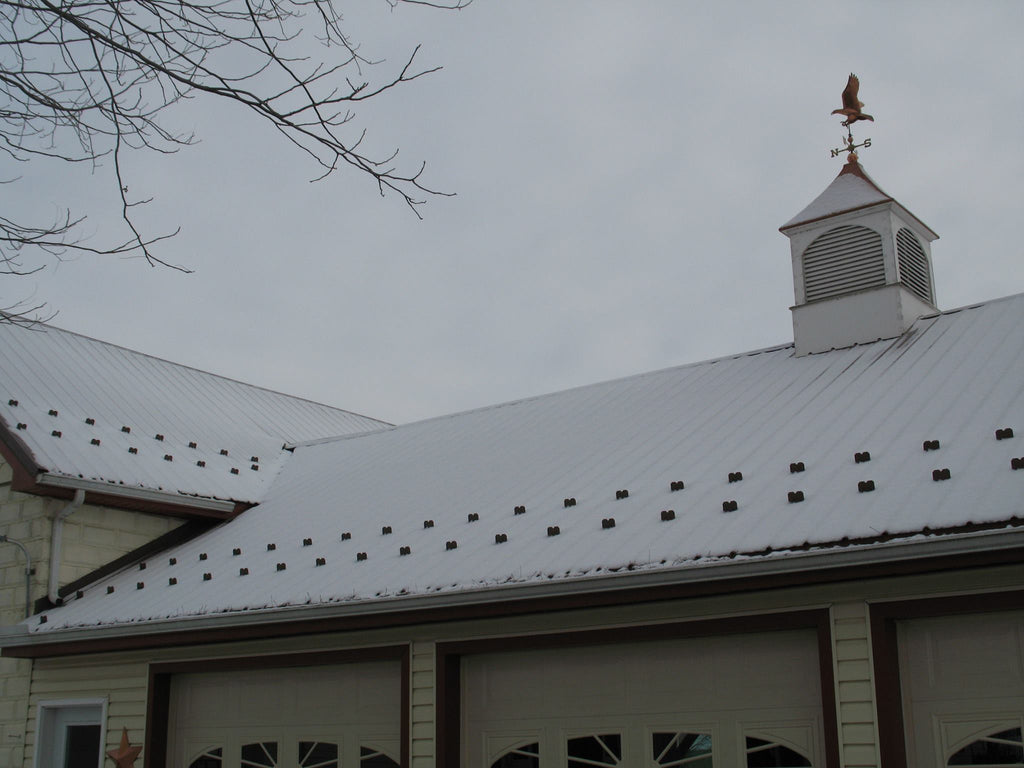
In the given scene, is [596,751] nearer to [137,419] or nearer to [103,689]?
[103,689]

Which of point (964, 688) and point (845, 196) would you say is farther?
point (845, 196)

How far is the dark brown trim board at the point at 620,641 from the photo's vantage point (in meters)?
8.79

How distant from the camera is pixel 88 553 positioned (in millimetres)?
14875

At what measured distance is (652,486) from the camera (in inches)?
455

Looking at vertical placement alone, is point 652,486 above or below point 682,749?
above

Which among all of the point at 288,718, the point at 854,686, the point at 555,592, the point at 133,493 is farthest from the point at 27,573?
the point at 854,686

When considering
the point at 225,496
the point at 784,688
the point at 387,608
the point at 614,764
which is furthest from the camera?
the point at 225,496

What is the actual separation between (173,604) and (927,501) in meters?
8.19

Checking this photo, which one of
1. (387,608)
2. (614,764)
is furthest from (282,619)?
(614,764)

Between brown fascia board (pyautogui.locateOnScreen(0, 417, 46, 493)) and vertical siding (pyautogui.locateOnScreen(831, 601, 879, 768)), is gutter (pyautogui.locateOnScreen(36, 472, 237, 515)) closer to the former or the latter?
brown fascia board (pyautogui.locateOnScreen(0, 417, 46, 493))

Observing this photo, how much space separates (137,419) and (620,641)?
9.95m

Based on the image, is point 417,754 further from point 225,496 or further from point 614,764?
point 225,496

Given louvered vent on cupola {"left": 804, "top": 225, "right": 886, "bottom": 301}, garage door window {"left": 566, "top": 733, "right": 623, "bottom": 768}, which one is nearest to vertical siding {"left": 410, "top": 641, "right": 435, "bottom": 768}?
garage door window {"left": 566, "top": 733, "right": 623, "bottom": 768}

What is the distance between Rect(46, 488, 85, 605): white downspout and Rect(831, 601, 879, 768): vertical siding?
31.7 feet
